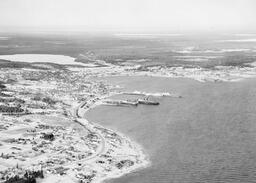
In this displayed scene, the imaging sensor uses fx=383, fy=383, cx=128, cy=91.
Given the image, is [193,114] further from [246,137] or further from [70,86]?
[70,86]

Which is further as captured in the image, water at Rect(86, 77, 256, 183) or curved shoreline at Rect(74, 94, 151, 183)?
curved shoreline at Rect(74, 94, 151, 183)

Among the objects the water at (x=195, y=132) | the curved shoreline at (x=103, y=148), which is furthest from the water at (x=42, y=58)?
the curved shoreline at (x=103, y=148)

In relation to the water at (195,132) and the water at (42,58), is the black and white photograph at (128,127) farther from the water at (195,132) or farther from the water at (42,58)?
the water at (42,58)

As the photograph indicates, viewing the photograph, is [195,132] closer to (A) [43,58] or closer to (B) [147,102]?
(B) [147,102]

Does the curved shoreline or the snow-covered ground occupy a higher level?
the snow-covered ground

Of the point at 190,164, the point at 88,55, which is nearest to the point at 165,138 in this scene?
the point at 190,164

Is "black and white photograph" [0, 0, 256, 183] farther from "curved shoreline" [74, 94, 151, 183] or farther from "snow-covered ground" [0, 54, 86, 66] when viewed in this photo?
"snow-covered ground" [0, 54, 86, 66]

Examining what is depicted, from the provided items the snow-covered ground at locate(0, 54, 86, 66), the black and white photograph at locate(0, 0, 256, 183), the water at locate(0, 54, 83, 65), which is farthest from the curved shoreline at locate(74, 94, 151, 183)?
the water at locate(0, 54, 83, 65)

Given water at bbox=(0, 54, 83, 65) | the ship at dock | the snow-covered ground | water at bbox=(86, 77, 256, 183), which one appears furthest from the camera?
water at bbox=(0, 54, 83, 65)

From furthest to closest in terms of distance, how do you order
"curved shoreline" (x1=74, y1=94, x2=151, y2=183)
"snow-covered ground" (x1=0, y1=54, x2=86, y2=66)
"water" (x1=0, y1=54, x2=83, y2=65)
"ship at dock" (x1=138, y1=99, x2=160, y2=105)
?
"water" (x1=0, y1=54, x2=83, y2=65)
"snow-covered ground" (x1=0, y1=54, x2=86, y2=66)
"ship at dock" (x1=138, y1=99, x2=160, y2=105)
"curved shoreline" (x1=74, y1=94, x2=151, y2=183)
